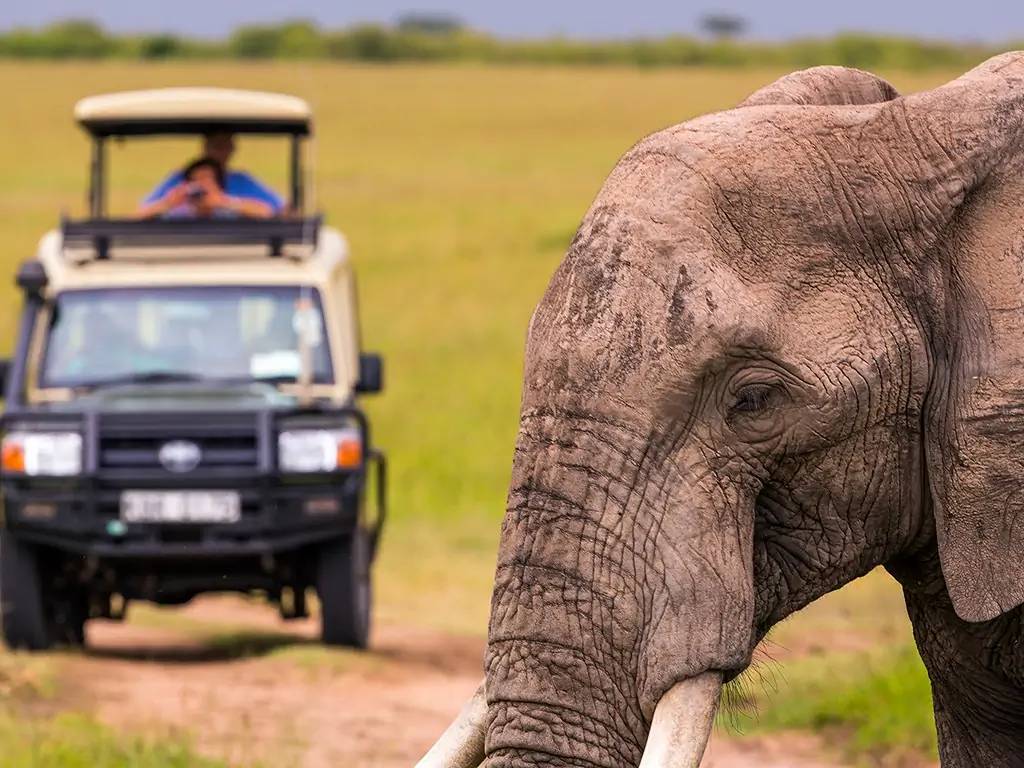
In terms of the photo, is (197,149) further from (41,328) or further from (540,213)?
(41,328)

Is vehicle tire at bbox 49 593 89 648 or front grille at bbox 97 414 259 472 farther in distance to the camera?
vehicle tire at bbox 49 593 89 648

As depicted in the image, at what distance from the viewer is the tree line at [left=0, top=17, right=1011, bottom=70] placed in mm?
72188

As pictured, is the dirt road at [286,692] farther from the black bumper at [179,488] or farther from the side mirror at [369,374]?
the side mirror at [369,374]

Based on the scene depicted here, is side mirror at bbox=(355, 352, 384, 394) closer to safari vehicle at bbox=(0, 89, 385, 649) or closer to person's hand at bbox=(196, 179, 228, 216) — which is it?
safari vehicle at bbox=(0, 89, 385, 649)

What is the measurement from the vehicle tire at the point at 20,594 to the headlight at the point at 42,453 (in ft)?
1.18

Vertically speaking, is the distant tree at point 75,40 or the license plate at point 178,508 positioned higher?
the license plate at point 178,508

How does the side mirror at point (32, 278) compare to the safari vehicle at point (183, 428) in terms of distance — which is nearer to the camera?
the safari vehicle at point (183, 428)

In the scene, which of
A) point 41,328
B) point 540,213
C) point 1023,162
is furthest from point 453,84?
point 1023,162

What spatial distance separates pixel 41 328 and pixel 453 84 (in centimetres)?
6456

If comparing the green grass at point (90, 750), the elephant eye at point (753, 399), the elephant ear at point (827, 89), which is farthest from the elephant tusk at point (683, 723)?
the green grass at point (90, 750)

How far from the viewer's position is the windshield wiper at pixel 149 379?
11.5 metres

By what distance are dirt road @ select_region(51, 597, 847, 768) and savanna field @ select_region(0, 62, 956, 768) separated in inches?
2.0

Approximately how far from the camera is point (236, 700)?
383 inches

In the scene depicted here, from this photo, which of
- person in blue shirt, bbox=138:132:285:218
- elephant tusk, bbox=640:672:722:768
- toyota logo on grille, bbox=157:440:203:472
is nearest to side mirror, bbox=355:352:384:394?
toyota logo on grille, bbox=157:440:203:472
